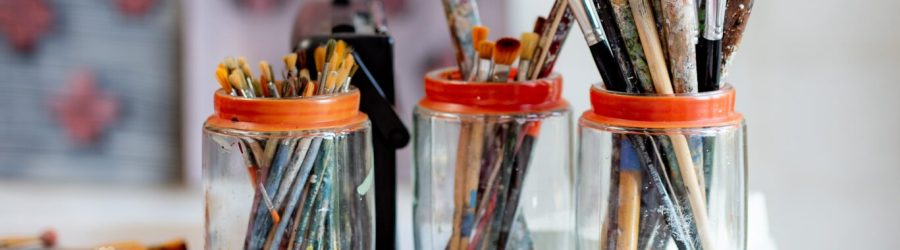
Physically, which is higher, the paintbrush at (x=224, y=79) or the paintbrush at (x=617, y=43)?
the paintbrush at (x=617, y=43)

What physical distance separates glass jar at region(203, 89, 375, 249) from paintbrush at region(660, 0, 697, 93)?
201 millimetres

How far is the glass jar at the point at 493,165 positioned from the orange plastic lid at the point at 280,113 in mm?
103

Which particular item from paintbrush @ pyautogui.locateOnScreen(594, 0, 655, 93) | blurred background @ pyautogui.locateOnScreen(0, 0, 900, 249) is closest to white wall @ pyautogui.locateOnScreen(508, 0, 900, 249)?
blurred background @ pyautogui.locateOnScreen(0, 0, 900, 249)

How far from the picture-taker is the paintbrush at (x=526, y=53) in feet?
2.23

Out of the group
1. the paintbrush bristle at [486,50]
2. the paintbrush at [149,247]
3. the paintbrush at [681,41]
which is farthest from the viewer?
the paintbrush at [149,247]

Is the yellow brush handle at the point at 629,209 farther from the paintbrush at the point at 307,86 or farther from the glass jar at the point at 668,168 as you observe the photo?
the paintbrush at the point at 307,86

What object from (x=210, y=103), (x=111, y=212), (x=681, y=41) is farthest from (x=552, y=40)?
(x=111, y=212)

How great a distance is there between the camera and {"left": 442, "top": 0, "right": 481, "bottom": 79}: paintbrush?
2.36 ft

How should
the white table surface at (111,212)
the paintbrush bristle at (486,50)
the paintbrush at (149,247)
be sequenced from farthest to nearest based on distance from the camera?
the white table surface at (111,212)
the paintbrush at (149,247)
the paintbrush bristle at (486,50)

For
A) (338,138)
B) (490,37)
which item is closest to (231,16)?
(490,37)

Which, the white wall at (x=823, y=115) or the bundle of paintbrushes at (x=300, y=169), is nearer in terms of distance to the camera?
the bundle of paintbrushes at (x=300, y=169)

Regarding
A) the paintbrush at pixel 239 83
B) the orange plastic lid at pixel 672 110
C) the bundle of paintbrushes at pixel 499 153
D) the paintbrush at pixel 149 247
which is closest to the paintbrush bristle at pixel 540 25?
the bundle of paintbrushes at pixel 499 153

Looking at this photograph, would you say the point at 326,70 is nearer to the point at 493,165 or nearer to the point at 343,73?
the point at 343,73

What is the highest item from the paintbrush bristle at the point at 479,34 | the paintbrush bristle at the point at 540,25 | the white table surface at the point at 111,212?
the paintbrush bristle at the point at 540,25
